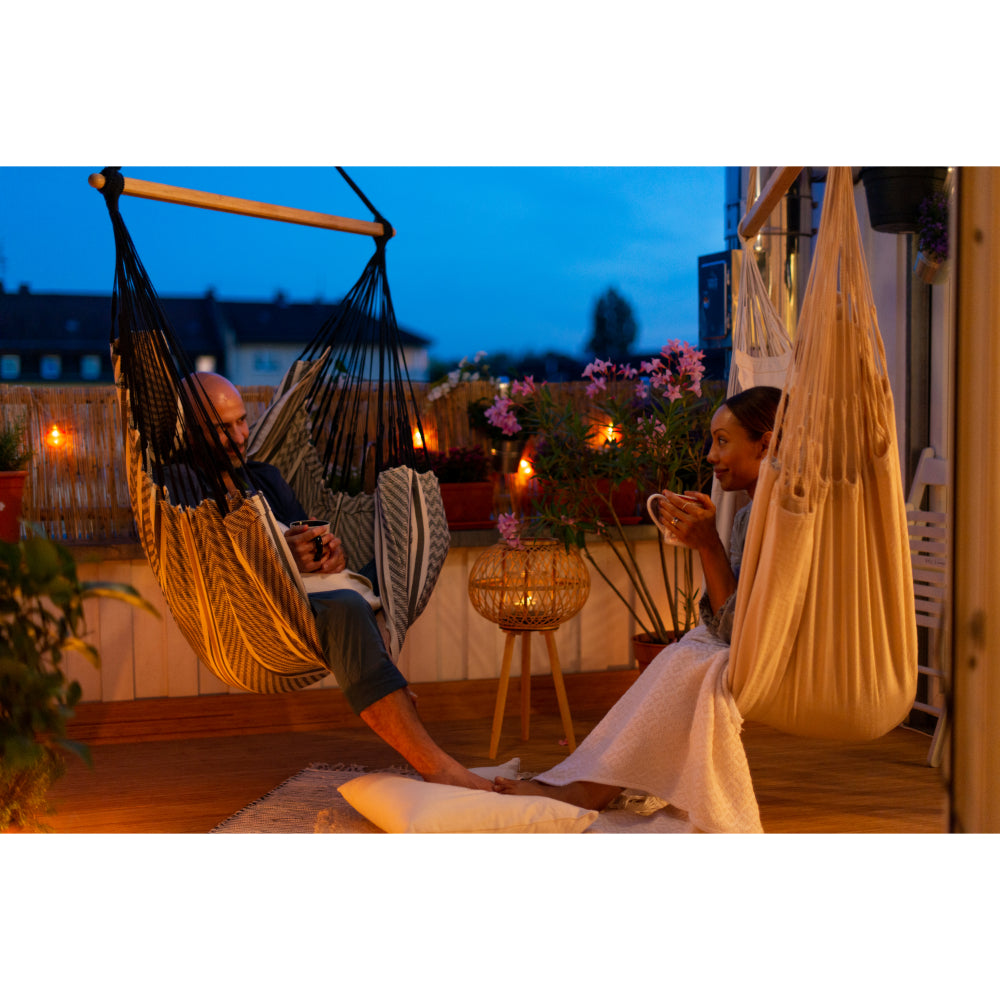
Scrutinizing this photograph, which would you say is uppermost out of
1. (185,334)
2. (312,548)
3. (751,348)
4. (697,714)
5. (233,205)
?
(185,334)

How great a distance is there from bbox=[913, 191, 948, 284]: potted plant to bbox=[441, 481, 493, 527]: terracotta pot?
4.90 feet

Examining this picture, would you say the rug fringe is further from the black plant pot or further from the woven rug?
the black plant pot

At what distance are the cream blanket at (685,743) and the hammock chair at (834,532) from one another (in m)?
0.15

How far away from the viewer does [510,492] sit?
11.2ft

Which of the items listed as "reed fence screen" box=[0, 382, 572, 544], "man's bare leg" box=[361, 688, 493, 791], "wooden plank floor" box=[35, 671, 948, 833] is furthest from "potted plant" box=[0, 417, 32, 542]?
"man's bare leg" box=[361, 688, 493, 791]

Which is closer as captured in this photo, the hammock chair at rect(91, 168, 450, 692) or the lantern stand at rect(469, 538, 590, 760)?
the hammock chair at rect(91, 168, 450, 692)

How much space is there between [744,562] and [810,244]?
2058 mm

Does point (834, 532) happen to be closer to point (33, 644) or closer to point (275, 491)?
point (33, 644)

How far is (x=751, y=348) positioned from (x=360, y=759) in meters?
1.54

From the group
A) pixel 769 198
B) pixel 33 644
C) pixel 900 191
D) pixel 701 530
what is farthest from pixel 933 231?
pixel 33 644

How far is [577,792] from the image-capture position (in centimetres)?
190

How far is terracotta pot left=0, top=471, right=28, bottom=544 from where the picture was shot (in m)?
2.71
